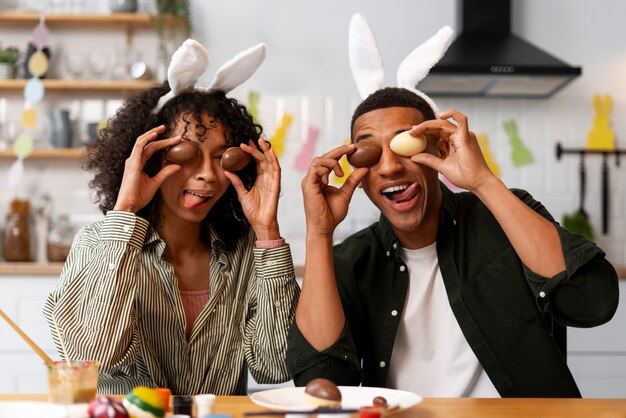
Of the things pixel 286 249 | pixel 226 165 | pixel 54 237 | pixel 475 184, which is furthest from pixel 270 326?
pixel 54 237

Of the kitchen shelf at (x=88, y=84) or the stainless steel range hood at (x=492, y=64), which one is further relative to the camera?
the kitchen shelf at (x=88, y=84)

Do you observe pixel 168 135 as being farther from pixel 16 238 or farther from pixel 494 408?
pixel 16 238

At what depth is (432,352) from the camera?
1.86 metres

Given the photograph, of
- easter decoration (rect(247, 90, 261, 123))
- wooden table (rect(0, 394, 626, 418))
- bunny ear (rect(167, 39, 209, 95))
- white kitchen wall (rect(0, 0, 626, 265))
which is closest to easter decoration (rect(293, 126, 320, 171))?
white kitchen wall (rect(0, 0, 626, 265))

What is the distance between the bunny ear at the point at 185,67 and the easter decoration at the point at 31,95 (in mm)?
2351

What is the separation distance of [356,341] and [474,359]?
265 millimetres

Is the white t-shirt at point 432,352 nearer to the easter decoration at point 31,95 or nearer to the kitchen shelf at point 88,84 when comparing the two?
the kitchen shelf at point 88,84

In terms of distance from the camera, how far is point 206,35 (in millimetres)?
4336

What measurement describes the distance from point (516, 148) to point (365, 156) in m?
2.70

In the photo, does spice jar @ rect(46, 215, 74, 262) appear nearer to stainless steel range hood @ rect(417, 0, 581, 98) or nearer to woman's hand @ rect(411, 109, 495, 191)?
stainless steel range hood @ rect(417, 0, 581, 98)

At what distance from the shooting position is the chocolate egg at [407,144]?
1812 mm

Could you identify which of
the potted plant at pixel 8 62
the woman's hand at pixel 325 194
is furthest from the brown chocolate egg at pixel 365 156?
the potted plant at pixel 8 62

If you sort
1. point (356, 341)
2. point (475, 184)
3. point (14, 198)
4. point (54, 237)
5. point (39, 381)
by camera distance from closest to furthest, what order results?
point (475, 184)
point (356, 341)
point (39, 381)
point (54, 237)
point (14, 198)

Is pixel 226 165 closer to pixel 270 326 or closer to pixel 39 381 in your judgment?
pixel 270 326
